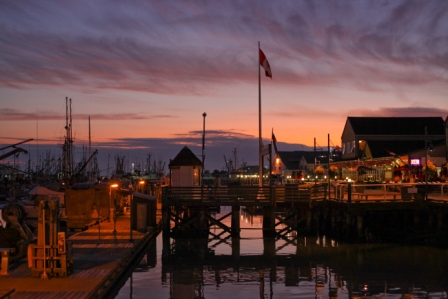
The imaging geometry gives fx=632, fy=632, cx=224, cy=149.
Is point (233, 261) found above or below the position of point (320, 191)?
below

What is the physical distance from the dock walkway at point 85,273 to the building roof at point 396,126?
5351 cm

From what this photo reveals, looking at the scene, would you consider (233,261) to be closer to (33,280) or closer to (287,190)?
(287,190)

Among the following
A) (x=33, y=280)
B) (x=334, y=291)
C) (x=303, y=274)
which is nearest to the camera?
(x=33, y=280)

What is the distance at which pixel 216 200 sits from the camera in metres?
40.6

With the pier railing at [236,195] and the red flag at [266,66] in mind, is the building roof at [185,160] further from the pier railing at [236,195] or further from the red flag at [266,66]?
the red flag at [266,66]

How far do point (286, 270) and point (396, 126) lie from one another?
184ft

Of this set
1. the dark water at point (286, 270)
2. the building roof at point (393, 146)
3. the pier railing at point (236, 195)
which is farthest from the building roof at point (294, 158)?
the dark water at point (286, 270)

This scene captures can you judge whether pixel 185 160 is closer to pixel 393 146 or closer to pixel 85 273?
pixel 85 273

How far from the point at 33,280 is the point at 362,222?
23262mm

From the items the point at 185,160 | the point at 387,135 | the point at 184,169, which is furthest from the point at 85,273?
the point at 387,135

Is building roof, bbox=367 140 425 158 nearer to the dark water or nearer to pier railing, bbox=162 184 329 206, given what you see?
pier railing, bbox=162 184 329 206

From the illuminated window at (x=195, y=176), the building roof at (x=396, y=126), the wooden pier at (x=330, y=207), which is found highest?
the building roof at (x=396, y=126)

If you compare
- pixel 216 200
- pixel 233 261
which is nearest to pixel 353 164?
pixel 216 200

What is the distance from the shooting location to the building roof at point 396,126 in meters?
80.2
